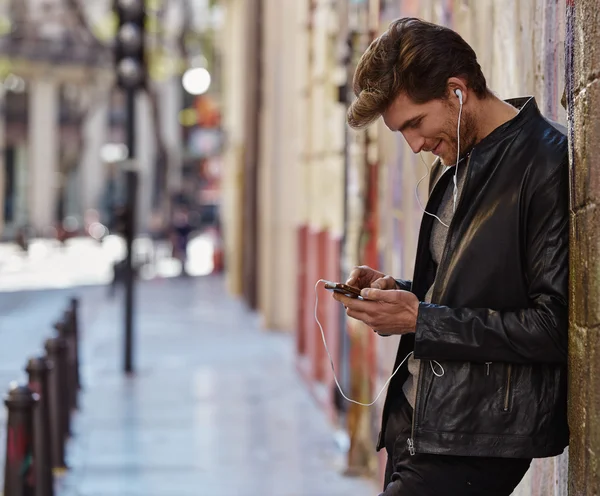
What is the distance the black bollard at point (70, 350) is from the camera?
914cm

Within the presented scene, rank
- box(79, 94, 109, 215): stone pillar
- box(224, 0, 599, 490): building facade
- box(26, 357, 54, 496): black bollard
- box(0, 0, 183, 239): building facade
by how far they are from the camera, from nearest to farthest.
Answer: box(224, 0, 599, 490): building facade, box(26, 357, 54, 496): black bollard, box(0, 0, 183, 239): building facade, box(79, 94, 109, 215): stone pillar

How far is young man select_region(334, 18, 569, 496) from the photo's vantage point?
2.76 metres

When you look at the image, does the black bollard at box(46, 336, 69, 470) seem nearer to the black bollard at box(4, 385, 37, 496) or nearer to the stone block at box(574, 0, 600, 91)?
the black bollard at box(4, 385, 37, 496)

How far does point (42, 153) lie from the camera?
52906 mm

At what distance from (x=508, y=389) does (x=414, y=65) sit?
79 centimetres

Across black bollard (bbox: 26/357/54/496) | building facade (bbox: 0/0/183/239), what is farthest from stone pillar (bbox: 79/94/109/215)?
black bollard (bbox: 26/357/54/496)

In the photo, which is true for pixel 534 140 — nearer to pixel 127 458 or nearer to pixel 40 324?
pixel 127 458

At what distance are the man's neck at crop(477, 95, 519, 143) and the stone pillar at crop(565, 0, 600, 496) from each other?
18 centimetres

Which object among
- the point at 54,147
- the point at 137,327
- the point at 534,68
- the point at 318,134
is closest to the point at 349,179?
the point at 318,134

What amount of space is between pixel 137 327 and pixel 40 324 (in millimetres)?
1592

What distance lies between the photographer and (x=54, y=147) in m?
53.7


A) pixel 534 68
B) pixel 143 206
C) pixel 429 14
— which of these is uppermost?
pixel 429 14

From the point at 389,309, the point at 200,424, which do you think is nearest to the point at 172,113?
the point at 200,424

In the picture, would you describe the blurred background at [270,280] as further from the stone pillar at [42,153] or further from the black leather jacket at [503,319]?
the stone pillar at [42,153]
